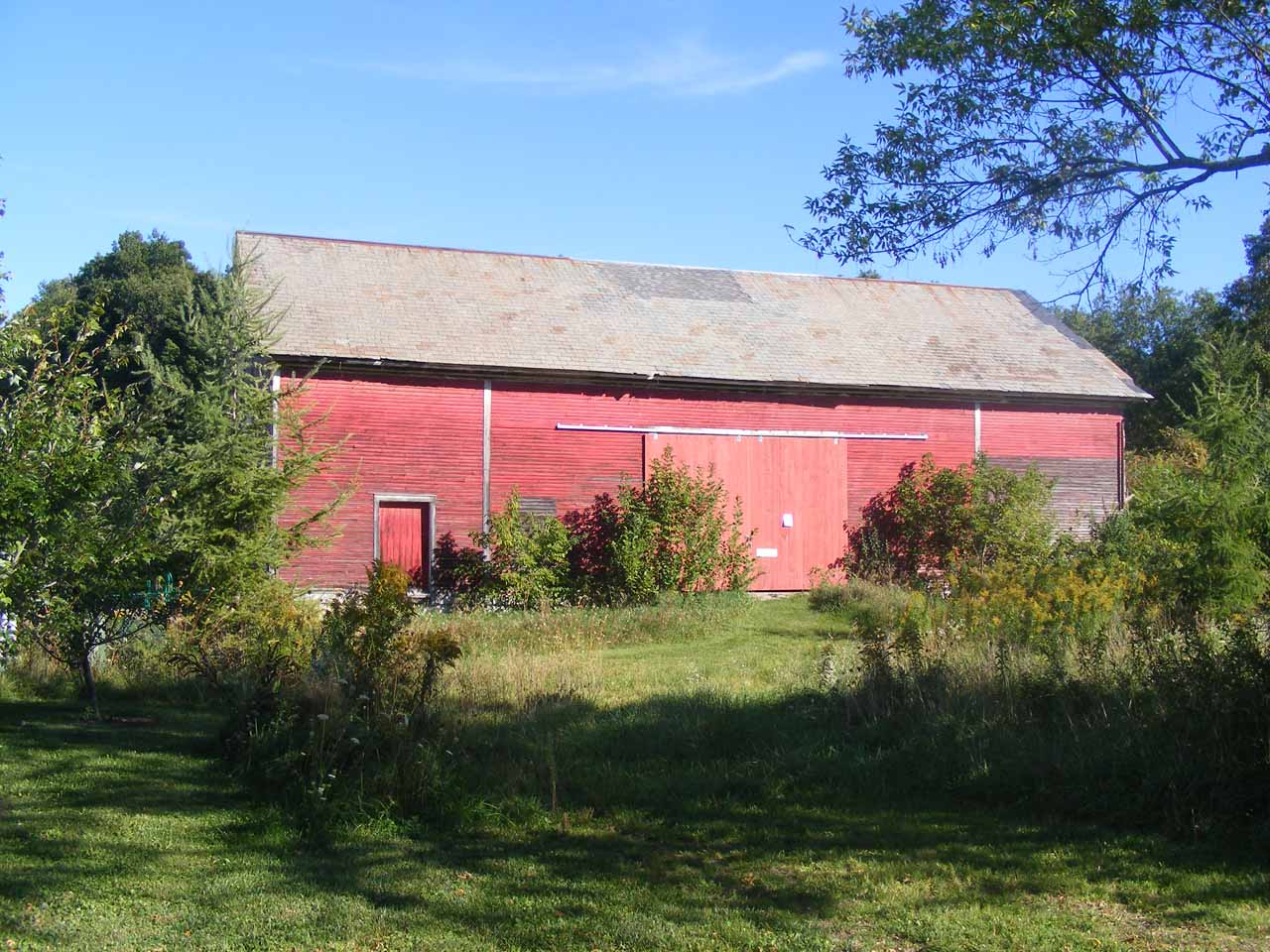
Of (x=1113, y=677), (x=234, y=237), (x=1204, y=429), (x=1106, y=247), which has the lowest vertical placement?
(x=1113, y=677)

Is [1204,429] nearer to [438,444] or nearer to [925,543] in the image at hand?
[925,543]

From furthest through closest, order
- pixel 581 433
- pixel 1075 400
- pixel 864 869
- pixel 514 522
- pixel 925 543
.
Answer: pixel 1075 400
pixel 925 543
pixel 581 433
pixel 514 522
pixel 864 869

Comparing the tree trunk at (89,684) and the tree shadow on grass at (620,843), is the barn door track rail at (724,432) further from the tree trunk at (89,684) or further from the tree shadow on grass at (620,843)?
the tree shadow on grass at (620,843)

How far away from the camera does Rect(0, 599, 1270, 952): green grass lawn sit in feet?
17.1

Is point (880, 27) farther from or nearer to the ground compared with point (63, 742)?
farther from the ground

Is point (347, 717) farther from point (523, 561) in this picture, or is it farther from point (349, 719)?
point (523, 561)

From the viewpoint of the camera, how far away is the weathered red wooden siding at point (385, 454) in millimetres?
19234

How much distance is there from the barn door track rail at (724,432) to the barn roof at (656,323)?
3.04 ft

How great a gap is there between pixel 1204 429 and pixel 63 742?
11011mm

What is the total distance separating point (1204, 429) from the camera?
11.9m

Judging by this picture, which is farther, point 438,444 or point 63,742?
point 438,444

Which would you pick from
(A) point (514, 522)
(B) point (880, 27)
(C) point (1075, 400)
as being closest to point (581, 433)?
(A) point (514, 522)

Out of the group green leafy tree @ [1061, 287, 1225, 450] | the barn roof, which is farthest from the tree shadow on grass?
green leafy tree @ [1061, 287, 1225, 450]

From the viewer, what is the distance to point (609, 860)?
629 centimetres
